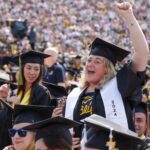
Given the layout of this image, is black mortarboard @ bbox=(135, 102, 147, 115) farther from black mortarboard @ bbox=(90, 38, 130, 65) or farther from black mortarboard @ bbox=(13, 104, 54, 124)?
black mortarboard @ bbox=(13, 104, 54, 124)

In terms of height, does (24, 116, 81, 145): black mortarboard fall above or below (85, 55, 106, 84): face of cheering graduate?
below

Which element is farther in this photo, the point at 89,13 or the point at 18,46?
the point at 89,13

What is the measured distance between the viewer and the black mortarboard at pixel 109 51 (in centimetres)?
503

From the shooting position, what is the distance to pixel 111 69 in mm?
4945

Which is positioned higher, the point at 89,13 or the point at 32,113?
the point at 89,13

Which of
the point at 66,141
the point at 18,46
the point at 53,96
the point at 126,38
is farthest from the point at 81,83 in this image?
the point at 126,38

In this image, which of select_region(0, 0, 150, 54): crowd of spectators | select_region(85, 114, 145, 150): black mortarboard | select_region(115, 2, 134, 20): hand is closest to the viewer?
select_region(85, 114, 145, 150): black mortarboard

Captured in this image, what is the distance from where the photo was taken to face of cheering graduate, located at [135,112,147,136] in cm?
540

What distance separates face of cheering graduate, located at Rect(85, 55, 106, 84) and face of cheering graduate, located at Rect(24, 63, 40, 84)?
157 centimetres

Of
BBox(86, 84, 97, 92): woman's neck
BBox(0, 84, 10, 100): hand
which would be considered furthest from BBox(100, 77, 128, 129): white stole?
BBox(0, 84, 10, 100): hand

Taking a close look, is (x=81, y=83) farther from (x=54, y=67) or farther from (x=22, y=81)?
(x=54, y=67)

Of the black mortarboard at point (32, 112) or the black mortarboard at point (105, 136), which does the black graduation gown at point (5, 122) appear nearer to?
the black mortarboard at point (32, 112)

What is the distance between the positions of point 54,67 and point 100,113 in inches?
181

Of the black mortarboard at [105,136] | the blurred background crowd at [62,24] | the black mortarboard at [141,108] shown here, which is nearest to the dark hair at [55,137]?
the black mortarboard at [105,136]
